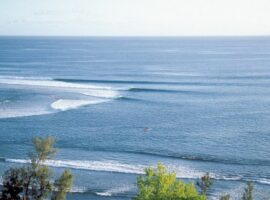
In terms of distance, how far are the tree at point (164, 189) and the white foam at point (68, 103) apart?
61.6 metres

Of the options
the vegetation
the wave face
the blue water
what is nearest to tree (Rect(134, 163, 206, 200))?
the vegetation

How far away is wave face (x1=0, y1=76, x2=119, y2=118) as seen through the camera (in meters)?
91.1

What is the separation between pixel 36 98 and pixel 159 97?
27.2 metres

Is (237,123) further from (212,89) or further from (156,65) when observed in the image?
(156,65)

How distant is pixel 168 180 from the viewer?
30875 mm

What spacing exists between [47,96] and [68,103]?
37.0 feet

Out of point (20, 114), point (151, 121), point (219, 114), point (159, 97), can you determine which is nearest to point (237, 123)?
point (219, 114)

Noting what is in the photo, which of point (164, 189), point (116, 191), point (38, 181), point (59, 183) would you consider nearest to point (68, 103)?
point (116, 191)

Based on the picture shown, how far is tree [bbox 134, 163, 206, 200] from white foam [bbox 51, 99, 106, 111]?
2426 inches

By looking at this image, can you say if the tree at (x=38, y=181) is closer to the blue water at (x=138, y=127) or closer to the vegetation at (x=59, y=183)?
the vegetation at (x=59, y=183)

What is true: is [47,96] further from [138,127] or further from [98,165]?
[98,165]

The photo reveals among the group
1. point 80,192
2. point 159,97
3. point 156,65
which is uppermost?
point 156,65

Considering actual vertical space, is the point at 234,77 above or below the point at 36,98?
above

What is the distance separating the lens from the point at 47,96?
108438 millimetres
